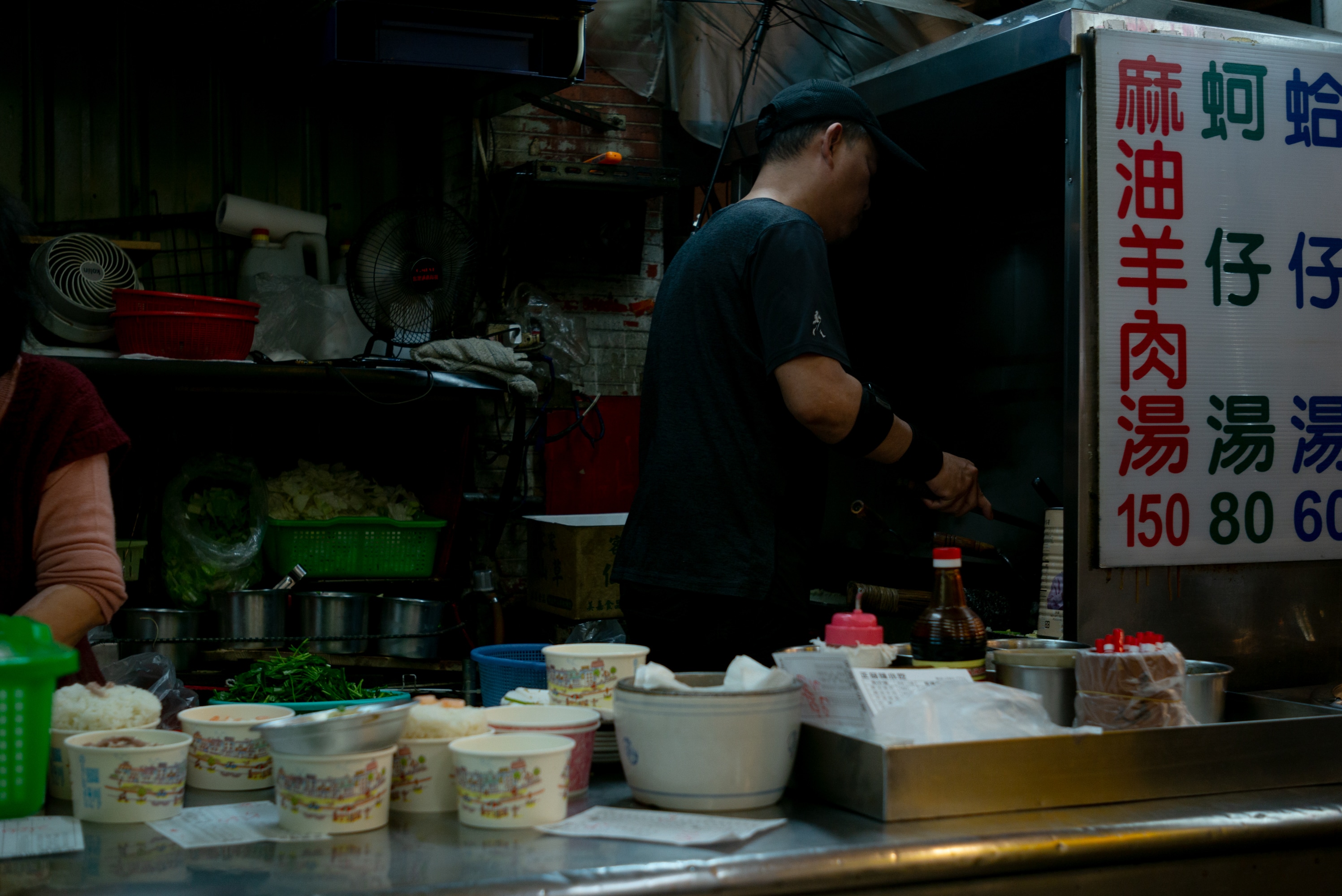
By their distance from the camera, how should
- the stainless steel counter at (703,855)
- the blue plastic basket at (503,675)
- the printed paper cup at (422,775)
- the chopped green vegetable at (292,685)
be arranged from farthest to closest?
the chopped green vegetable at (292,685) < the blue plastic basket at (503,675) < the printed paper cup at (422,775) < the stainless steel counter at (703,855)

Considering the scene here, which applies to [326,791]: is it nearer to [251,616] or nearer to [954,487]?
[954,487]

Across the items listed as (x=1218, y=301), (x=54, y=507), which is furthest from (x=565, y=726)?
(x=1218, y=301)

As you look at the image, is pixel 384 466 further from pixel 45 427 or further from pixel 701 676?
pixel 701 676

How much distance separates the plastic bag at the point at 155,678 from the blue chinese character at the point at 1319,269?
2.67 meters

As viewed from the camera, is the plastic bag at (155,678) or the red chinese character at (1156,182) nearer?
the red chinese character at (1156,182)

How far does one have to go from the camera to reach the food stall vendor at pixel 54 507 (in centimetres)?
186

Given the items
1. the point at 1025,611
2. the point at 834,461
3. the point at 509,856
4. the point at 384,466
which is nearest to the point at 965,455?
the point at 834,461

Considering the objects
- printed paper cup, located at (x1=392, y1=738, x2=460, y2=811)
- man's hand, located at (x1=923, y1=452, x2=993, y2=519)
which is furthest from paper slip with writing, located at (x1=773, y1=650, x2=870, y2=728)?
man's hand, located at (x1=923, y1=452, x2=993, y2=519)

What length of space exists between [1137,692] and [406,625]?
300 centimetres

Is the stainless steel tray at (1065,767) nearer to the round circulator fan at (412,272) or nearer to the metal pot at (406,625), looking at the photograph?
the metal pot at (406,625)

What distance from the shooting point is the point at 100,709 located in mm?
1421

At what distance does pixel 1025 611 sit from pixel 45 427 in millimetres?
2295

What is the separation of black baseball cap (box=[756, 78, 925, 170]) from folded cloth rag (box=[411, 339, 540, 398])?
2000mm

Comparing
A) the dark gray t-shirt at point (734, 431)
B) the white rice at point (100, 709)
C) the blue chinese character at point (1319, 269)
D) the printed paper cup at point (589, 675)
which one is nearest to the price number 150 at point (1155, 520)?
the blue chinese character at point (1319, 269)
